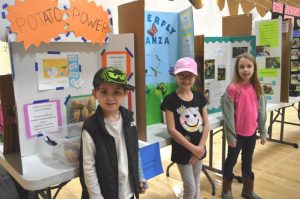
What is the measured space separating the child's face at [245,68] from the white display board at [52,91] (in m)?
0.87

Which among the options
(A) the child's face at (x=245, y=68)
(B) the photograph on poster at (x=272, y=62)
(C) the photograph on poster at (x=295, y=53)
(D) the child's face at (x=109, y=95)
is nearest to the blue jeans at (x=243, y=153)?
(A) the child's face at (x=245, y=68)

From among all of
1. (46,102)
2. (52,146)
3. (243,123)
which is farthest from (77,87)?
(243,123)

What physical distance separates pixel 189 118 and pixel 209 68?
0.59 m

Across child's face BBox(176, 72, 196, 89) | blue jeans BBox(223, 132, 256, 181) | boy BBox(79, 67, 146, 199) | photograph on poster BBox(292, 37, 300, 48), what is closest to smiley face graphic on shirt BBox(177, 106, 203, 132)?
child's face BBox(176, 72, 196, 89)

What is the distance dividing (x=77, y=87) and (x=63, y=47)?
198 mm

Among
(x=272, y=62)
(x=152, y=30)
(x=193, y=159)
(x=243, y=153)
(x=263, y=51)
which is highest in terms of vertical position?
(x=152, y=30)

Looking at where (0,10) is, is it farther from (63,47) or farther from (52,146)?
(52,146)

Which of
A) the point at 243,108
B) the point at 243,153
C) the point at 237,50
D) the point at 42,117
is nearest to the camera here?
the point at 42,117

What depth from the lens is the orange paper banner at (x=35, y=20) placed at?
1062 mm

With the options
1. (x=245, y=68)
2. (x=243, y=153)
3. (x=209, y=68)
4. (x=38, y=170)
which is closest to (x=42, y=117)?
(x=38, y=170)

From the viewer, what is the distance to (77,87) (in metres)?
1.35

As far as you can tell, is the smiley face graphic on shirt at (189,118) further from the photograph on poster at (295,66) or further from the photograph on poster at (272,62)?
the photograph on poster at (295,66)

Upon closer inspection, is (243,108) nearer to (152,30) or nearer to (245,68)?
(245,68)

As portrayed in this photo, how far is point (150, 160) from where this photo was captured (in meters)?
1.35
